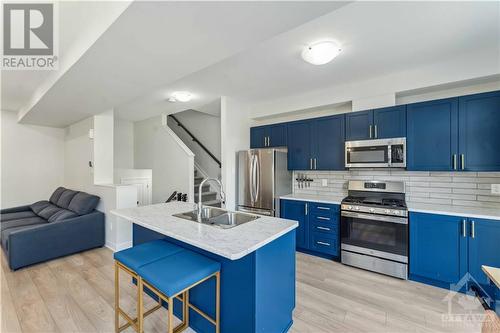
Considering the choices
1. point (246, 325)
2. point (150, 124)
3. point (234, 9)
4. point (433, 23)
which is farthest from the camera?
point (150, 124)

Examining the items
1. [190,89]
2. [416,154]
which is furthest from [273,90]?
[416,154]

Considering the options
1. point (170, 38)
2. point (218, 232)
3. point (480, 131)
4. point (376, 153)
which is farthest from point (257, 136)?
point (480, 131)

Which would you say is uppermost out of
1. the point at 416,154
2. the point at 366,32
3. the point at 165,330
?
the point at 366,32

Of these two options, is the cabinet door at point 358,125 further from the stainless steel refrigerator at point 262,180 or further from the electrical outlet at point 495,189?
the electrical outlet at point 495,189

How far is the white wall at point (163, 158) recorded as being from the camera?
4.73m

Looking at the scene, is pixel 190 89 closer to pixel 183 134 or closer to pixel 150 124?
pixel 150 124

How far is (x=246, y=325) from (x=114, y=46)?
2277 millimetres

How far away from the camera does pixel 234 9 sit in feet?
4.32

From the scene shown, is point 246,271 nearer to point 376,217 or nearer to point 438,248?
point 376,217

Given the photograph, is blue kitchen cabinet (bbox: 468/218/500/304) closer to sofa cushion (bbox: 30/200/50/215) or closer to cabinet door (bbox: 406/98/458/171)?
cabinet door (bbox: 406/98/458/171)

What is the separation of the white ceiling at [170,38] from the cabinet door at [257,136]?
2068mm

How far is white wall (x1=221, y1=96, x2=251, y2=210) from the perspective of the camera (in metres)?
3.76

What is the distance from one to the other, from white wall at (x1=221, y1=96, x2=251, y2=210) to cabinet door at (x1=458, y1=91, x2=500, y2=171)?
2.99 metres

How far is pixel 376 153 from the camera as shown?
2.98 metres
